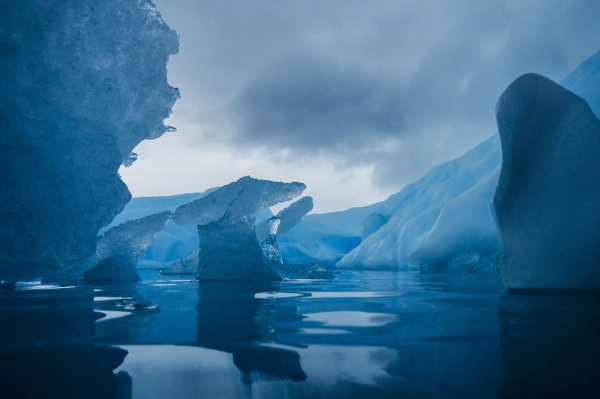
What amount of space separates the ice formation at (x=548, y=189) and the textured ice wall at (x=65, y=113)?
6.59m

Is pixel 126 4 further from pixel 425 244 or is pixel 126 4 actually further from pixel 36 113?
pixel 425 244

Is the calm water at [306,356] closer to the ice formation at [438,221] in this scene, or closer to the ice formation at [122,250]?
the ice formation at [122,250]

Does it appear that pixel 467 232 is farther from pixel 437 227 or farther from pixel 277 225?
pixel 277 225

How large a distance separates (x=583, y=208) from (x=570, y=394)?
14.4 feet

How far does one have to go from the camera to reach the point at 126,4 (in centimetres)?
671

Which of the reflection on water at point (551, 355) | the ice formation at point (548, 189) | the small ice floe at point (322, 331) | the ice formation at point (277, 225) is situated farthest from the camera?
the ice formation at point (277, 225)

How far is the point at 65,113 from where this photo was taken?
6.48 m

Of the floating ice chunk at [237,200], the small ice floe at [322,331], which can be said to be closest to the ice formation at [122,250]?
the floating ice chunk at [237,200]

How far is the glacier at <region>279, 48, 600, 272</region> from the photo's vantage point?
1442 cm

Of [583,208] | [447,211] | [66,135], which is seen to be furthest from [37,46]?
[447,211]

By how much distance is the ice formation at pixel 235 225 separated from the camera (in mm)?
10555

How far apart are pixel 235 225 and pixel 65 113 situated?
Answer: 552 centimetres

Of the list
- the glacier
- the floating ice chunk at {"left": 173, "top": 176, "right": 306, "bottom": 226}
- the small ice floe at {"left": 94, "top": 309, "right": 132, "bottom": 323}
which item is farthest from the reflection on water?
the floating ice chunk at {"left": 173, "top": 176, "right": 306, "bottom": 226}

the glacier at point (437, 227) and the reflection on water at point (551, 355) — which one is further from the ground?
the glacier at point (437, 227)
